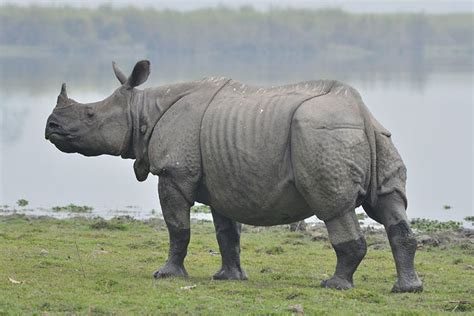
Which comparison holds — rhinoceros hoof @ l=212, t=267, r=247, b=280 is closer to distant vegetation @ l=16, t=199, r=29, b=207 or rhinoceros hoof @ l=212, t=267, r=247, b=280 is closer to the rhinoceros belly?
the rhinoceros belly

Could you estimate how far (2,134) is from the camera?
45.4 metres

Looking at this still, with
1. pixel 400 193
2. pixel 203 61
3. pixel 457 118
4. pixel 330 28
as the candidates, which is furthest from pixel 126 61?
pixel 400 193

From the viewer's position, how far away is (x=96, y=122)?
1461 cm

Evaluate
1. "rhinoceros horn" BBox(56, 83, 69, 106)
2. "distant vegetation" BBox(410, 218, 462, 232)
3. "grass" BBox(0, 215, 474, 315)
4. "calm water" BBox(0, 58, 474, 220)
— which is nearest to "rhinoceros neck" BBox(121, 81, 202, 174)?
"rhinoceros horn" BBox(56, 83, 69, 106)

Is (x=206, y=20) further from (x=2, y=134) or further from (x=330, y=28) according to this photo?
(x=2, y=134)

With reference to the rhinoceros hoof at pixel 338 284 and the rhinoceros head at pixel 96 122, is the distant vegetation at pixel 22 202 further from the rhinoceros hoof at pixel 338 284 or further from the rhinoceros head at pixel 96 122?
the rhinoceros hoof at pixel 338 284

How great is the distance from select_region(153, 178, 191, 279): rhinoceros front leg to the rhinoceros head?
2.60 feet

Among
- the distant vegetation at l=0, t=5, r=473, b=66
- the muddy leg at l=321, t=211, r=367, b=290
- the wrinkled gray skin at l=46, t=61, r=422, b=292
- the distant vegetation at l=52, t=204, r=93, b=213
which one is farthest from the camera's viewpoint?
the distant vegetation at l=0, t=5, r=473, b=66

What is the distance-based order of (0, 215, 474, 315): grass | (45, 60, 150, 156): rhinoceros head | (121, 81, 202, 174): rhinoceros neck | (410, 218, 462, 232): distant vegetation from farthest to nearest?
(410, 218, 462, 232): distant vegetation → (45, 60, 150, 156): rhinoceros head → (121, 81, 202, 174): rhinoceros neck → (0, 215, 474, 315): grass

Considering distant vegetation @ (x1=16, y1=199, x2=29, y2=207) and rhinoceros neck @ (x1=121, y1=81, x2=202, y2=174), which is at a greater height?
rhinoceros neck @ (x1=121, y1=81, x2=202, y2=174)

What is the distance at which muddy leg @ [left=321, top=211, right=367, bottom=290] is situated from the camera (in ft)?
43.9

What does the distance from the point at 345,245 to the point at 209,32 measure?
4231 inches

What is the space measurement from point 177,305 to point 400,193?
262cm

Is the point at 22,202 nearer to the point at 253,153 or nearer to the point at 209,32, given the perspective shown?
the point at 253,153
